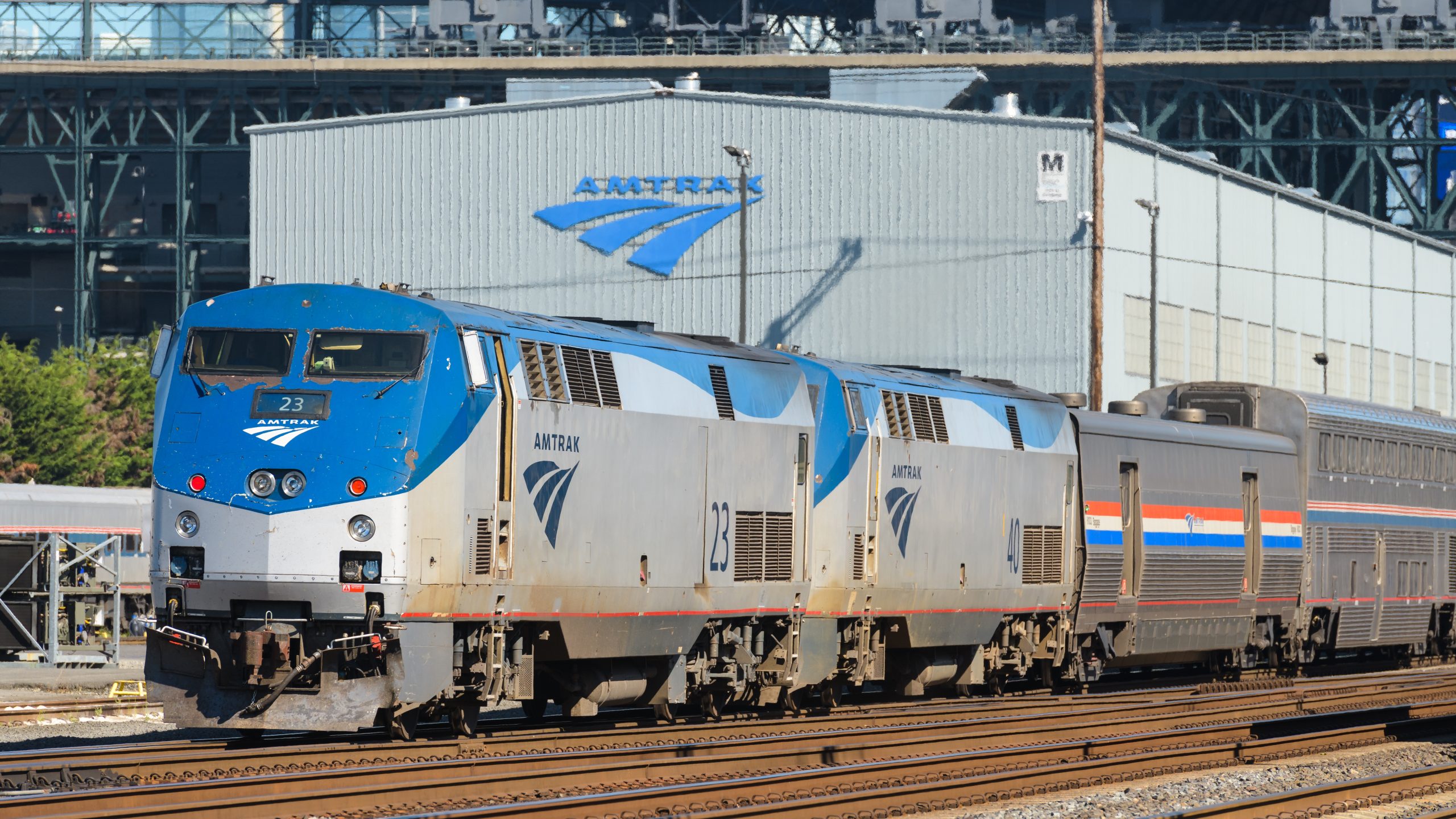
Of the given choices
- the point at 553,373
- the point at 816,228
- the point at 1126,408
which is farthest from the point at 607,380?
the point at 816,228

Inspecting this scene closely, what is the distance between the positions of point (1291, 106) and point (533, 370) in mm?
72458

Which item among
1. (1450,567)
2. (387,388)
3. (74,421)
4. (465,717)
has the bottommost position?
(465,717)

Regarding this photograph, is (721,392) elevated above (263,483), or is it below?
above

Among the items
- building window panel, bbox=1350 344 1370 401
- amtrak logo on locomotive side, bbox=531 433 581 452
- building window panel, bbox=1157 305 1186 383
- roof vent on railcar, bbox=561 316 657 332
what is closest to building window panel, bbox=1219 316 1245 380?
building window panel, bbox=1157 305 1186 383

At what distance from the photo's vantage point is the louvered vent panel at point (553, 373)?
18656mm

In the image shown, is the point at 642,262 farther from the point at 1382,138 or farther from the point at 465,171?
the point at 1382,138

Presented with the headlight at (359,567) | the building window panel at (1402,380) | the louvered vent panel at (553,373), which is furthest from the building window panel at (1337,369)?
the headlight at (359,567)

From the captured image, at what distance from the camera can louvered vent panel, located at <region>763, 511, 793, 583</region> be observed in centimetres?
2220

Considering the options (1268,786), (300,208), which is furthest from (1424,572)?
(300,208)

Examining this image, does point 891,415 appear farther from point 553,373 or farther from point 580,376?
point 553,373

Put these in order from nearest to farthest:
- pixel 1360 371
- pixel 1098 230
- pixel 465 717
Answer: pixel 465 717 → pixel 1098 230 → pixel 1360 371

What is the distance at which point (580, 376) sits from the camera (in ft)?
62.8

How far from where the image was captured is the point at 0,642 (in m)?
33.2

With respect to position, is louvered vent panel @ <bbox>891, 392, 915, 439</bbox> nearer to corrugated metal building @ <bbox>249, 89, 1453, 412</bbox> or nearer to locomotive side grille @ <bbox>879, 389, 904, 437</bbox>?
locomotive side grille @ <bbox>879, 389, 904, 437</bbox>
